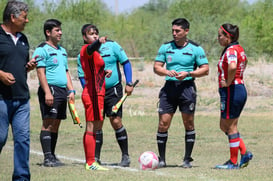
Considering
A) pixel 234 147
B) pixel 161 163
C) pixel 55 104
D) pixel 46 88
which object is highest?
pixel 46 88

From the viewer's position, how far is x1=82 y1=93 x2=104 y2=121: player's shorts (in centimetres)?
Answer: 1007

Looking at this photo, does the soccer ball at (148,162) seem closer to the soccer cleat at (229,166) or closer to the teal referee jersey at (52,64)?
the soccer cleat at (229,166)

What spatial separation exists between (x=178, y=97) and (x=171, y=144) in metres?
3.77

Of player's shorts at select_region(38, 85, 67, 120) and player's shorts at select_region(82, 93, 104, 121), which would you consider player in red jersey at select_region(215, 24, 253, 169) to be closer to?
player's shorts at select_region(82, 93, 104, 121)

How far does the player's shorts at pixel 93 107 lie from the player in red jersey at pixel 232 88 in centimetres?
174

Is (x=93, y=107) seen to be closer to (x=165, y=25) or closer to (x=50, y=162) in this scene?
(x=50, y=162)

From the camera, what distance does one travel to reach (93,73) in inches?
396

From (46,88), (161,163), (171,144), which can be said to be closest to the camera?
(46,88)

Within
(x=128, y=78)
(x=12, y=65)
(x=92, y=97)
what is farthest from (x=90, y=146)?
(x=12, y=65)

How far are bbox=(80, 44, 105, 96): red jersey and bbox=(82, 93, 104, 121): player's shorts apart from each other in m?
0.07

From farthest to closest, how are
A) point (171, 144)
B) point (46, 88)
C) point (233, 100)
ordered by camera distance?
point (171, 144) → point (46, 88) → point (233, 100)

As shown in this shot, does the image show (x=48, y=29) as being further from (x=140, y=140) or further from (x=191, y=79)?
(x=140, y=140)

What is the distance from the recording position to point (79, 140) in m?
15.2

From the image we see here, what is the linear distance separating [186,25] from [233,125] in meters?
1.65
